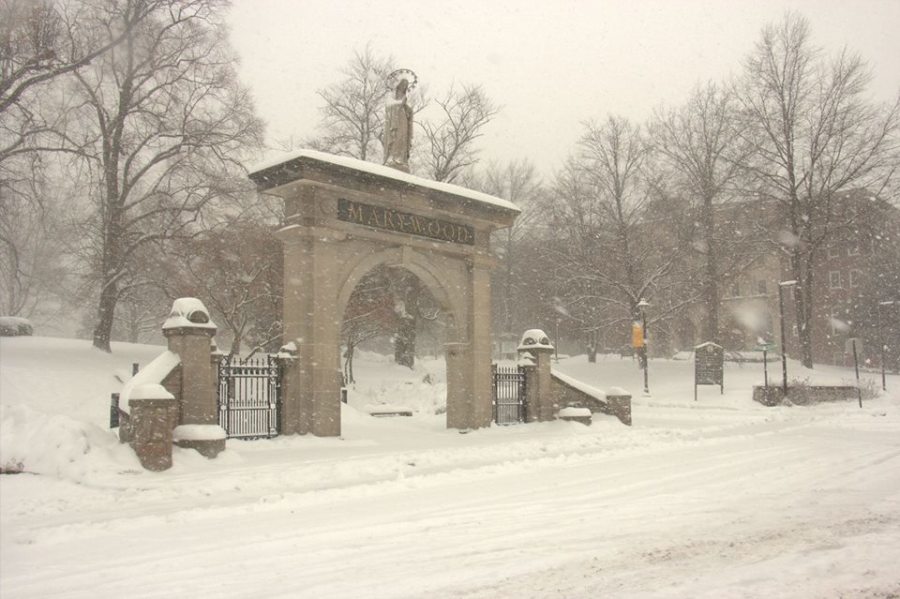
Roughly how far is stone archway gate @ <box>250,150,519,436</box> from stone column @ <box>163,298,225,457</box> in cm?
213

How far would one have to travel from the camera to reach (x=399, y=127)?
1697cm

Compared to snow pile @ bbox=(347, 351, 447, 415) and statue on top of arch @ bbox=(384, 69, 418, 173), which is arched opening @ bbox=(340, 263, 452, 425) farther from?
statue on top of arch @ bbox=(384, 69, 418, 173)

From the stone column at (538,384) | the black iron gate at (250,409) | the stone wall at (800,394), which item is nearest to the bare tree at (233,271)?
the stone column at (538,384)

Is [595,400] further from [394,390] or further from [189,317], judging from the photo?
[189,317]

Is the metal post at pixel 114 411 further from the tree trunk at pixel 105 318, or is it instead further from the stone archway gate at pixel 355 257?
the tree trunk at pixel 105 318

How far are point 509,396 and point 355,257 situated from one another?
6290 mm

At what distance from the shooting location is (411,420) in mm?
20094

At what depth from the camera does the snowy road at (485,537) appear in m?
5.23

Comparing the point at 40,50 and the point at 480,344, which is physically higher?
the point at 40,50

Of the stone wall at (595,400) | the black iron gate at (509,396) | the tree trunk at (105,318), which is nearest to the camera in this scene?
the black iron gate at (509,396)

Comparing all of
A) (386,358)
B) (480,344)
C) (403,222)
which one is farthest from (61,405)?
(386,358)

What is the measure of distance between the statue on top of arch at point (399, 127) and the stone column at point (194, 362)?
6301 mm

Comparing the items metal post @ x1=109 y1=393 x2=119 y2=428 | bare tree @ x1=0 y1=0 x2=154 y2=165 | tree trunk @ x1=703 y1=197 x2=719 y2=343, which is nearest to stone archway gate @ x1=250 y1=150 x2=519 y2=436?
metal post @ x1=109 y1=393 x2=119 y2=428

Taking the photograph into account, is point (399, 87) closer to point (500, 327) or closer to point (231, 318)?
point (231, 318)
